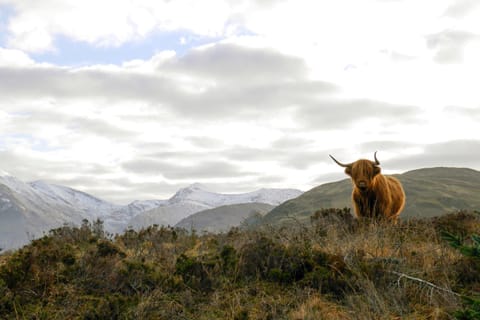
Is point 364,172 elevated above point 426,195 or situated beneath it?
elevated above

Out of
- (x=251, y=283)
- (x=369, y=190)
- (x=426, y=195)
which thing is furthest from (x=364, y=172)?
(x=426, y=195)

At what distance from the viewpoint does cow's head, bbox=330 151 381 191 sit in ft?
37.0

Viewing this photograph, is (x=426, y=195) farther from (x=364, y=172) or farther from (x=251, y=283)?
(x=251, y=283)

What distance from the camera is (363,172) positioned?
11.4 meters

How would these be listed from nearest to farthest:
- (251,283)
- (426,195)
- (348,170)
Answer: (251,283) → (348,170) → (426,195)

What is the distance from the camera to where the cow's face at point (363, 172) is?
11.3 meters

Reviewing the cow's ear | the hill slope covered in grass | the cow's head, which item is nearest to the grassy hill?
the cow's ear

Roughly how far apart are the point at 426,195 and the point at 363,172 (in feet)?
291

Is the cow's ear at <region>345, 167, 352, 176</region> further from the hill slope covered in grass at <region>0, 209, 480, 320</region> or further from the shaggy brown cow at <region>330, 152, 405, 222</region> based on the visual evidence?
the hill slope covered in grass at <region>0, 209, 480, 320</region>

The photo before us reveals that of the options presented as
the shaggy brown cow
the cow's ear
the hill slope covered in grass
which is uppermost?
the cow's ear

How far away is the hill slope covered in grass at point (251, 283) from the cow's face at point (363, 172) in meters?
4.14

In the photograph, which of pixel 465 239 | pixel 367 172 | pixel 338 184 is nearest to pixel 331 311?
pixel 465 239

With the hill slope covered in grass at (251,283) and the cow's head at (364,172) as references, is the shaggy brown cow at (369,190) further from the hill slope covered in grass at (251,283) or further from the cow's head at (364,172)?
→ the hill slope covered in grass at (251,283)

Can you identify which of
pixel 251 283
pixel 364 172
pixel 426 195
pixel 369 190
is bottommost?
pixel 251 283
